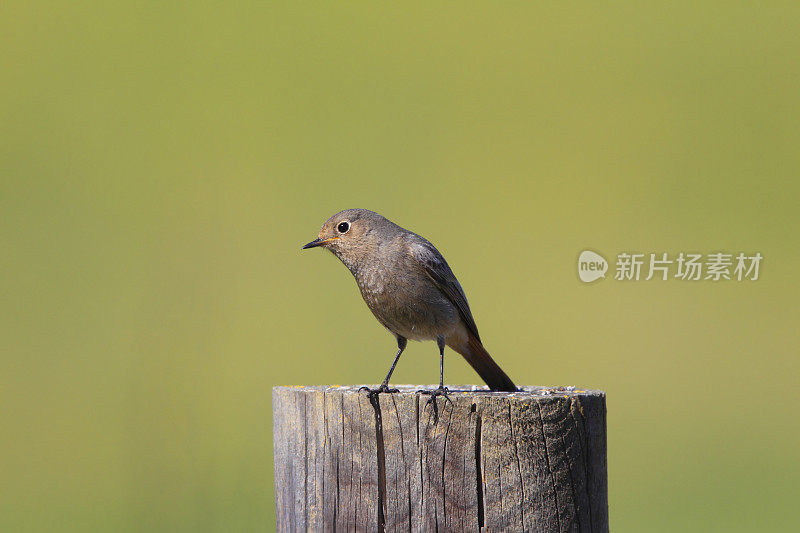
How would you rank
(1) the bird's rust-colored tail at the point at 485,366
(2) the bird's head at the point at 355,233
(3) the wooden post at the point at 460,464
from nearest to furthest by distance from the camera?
(3) the wooden post at the point at 460,464 < (1) the bird's rust-colored tail at the point at 485,366 < (2) the bird's head at the point at 355,233

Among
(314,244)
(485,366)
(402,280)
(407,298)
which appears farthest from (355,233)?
(485,366)

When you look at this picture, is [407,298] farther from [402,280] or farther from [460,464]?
[460,464]

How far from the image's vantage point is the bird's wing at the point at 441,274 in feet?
19.8

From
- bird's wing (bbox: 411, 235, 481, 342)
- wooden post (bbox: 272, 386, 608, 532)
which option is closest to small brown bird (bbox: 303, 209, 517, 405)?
bird's wing (bbox: 411, 235, 481, 342)

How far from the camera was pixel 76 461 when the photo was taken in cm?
1222

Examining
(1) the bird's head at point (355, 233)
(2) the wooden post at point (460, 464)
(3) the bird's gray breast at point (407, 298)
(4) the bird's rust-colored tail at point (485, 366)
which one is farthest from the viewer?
(1) the bird's head at point (355, 233)

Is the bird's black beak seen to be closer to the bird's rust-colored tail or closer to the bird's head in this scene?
the bird's head

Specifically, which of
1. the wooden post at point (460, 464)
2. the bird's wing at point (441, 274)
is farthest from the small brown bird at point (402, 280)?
the wooden post at point (460, 464)

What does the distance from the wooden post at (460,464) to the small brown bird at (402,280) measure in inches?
76.0

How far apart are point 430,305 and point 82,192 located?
10.7 meters

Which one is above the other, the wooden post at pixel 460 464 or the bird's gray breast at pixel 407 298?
the bird's gray breast at pixel 407 298

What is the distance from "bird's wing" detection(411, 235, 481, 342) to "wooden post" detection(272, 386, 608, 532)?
2.06 metres

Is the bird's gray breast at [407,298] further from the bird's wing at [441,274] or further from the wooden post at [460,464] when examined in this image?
the wooden post at [460,464]

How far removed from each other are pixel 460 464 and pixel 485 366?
205 centimetres
